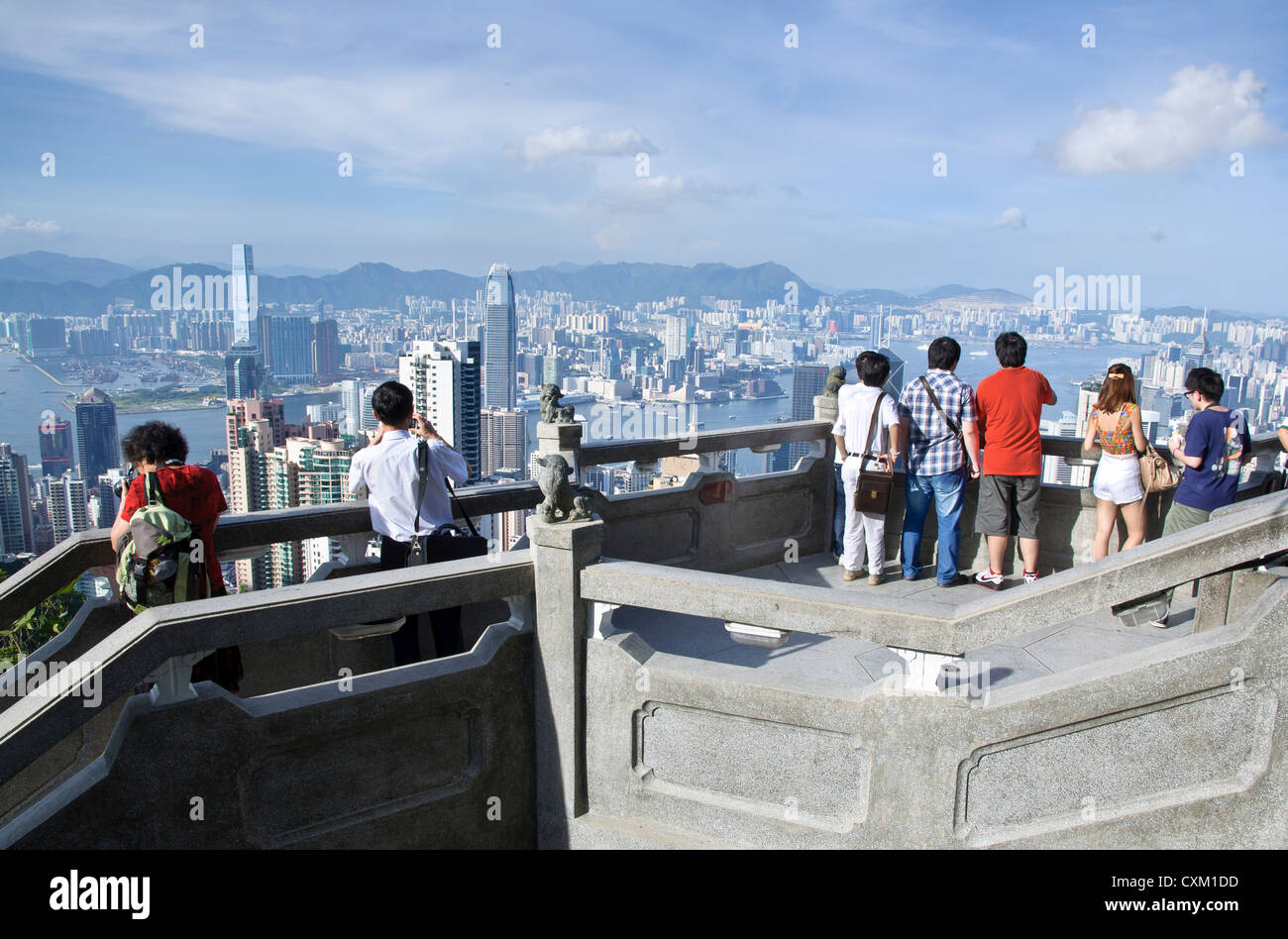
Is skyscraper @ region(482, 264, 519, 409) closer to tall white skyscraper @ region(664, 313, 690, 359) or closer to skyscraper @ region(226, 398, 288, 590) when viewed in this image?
tall white skyscraper @ region(664, 313, 690, 359)

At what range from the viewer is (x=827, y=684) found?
152 inches

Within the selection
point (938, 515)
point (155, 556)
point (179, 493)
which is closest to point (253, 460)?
point (179, 493)

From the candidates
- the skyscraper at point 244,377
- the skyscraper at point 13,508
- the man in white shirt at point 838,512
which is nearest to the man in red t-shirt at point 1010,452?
the man in white shirt at point 838,512

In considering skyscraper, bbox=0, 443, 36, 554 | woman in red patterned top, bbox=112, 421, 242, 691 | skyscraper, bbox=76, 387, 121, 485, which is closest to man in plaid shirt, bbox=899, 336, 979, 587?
woman in red patterned top, bbox=112, 421, 242, 691

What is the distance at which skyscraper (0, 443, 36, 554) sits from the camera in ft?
84.2

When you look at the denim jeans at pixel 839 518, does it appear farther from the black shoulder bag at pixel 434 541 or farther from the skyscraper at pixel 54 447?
the skyscraper at pixel 54 447

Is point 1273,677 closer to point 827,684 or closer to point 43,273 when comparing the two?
point 827,684

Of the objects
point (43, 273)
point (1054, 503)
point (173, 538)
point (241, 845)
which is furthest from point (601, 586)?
point (43, 273)

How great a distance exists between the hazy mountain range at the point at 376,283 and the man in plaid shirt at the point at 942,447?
42.9m

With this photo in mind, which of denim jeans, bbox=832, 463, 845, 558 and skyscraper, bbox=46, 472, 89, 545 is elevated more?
denim jeans, bbox=832, 463, 845, 558

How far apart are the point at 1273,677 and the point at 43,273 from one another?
4095 inches

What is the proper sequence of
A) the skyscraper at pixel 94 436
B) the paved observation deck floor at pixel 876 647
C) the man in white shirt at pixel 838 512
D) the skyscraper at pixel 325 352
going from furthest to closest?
the skyscraper at pixel 325 352, the skyscraper at pixel 94 436, the man in white shirt at pixel 838 512, the paved observation deck floor at pixel 876 647

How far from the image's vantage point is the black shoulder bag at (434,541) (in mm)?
5137

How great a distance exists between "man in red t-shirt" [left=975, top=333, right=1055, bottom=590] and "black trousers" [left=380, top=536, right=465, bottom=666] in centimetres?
450
